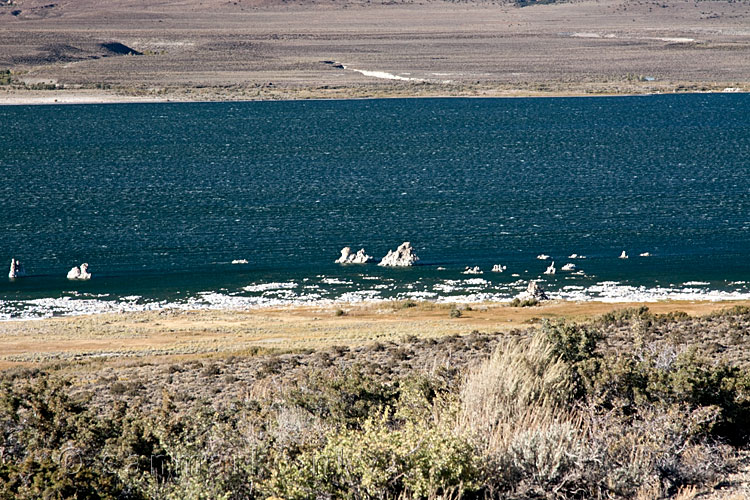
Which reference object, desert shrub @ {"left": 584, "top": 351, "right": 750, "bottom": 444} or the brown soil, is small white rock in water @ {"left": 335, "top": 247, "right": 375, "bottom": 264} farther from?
the brown soil

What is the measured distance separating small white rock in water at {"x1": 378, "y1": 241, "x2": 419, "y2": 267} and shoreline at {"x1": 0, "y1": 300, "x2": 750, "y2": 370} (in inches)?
235

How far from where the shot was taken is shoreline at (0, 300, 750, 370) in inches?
1097

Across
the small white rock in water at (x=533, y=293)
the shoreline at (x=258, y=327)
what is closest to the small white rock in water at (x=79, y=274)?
the shoreline at (x=258, y=327)

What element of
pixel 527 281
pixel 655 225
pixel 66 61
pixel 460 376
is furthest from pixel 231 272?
pixel 66 61

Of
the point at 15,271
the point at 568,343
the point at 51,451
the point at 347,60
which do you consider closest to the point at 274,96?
the point at 347,60

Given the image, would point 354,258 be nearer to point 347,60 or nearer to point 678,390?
point 678,390

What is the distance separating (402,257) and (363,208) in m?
12.6

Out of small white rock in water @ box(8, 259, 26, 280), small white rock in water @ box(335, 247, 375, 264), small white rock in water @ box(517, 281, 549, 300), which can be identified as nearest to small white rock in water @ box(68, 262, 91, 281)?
small white rock in water @ box(8, 259, 26, 280)

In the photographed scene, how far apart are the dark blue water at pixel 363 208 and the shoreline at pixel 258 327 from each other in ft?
7.44

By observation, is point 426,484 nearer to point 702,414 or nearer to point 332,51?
point 702,414

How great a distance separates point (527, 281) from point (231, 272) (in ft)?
43.8

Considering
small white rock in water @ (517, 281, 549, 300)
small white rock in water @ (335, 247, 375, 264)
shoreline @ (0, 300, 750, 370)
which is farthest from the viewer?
small white rock in water @ (335, 247, 375, 264)

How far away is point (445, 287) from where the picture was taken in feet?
128

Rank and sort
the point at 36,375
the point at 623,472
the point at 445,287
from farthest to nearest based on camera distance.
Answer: the point at 445,287
the point at 36,375
the point at 623,472
